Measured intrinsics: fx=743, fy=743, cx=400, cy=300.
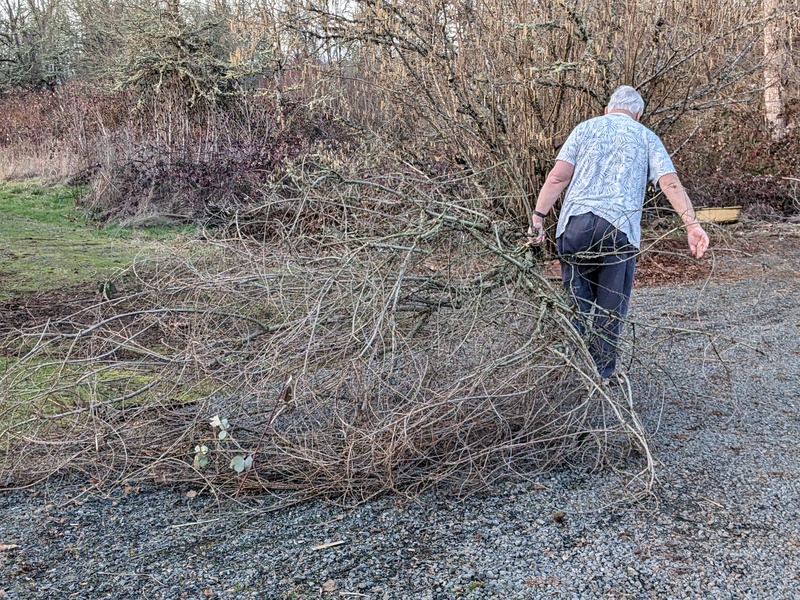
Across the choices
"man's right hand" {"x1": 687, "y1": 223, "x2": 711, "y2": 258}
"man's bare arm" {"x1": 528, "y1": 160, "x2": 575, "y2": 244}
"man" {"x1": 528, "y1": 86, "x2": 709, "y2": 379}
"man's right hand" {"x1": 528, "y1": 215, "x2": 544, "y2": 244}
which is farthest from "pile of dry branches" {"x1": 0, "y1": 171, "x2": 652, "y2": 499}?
"man's right hand" {"x1": 687, "y1": 223, "x2": 711, "y2": 258}

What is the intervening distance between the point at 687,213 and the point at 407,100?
4509mm

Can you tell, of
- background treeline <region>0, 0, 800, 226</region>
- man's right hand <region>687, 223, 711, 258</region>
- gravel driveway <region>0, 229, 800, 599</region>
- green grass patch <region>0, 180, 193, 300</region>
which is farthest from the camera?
green grass patch <region>0, 180, 193, 300</region>

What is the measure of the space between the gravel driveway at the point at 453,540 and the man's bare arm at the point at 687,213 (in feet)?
3.17

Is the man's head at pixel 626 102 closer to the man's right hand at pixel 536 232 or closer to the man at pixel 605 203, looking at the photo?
the man at pixel 605 203

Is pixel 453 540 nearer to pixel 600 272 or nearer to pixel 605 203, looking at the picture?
pixel 600 272

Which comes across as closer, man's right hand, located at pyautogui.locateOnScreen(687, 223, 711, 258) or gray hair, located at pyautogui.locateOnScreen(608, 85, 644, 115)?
man's right hand, located at pyautogui.locateOnScreen(687, 223, 711, 258)

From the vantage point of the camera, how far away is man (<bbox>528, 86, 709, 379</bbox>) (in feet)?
12.7

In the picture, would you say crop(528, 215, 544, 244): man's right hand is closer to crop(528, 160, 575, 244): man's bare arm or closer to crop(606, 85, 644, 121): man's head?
crop(528, 160, 575, 244): man's bare arm

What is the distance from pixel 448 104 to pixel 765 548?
5595 millimetres

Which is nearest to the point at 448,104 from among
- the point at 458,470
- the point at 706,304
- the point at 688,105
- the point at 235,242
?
the point at 688,105

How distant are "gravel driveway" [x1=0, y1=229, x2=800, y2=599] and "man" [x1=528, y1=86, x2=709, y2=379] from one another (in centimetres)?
75

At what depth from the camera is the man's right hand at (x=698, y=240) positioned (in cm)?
371

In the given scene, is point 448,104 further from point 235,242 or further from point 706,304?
point 235,242

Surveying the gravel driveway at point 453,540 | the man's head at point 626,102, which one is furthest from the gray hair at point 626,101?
the gravel driveway at point 453,540
